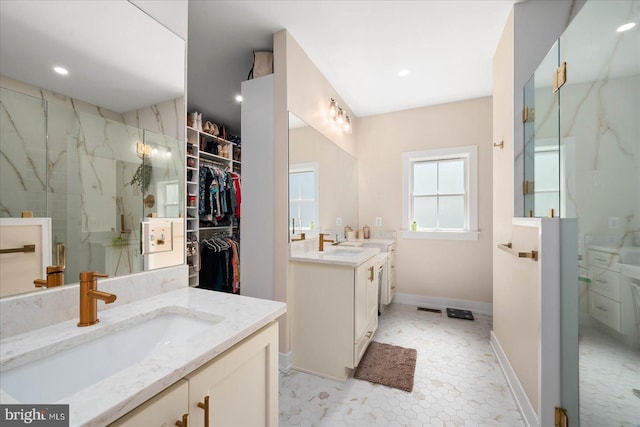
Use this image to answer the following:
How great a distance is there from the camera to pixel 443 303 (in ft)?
10.8

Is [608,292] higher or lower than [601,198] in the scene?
lower

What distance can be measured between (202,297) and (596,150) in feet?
5.76

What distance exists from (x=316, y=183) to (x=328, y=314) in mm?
1259

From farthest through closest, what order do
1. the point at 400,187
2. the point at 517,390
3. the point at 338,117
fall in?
the point at 400,187 → the point at 338,117 → the point at 517,390

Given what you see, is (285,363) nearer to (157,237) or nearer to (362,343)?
(362,343)

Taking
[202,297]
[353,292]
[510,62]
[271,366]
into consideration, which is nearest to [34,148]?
[202,297]

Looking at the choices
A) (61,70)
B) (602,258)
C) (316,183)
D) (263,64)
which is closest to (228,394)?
(61,70)

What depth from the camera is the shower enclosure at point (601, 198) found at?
0.90m

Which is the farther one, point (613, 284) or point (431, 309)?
point (431, 309)

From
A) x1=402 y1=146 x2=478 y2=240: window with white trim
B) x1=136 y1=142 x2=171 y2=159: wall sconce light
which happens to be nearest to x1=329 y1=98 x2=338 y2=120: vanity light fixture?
x1=402 y1=146 x2=478 y2=240: window with white trim

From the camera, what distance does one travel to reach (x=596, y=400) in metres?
1.04

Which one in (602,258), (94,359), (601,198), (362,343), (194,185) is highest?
(194,185)

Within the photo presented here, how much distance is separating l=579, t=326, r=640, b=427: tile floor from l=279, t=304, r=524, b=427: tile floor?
1.94ft

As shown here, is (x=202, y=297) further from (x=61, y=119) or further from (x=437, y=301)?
(x=437, y=301)
